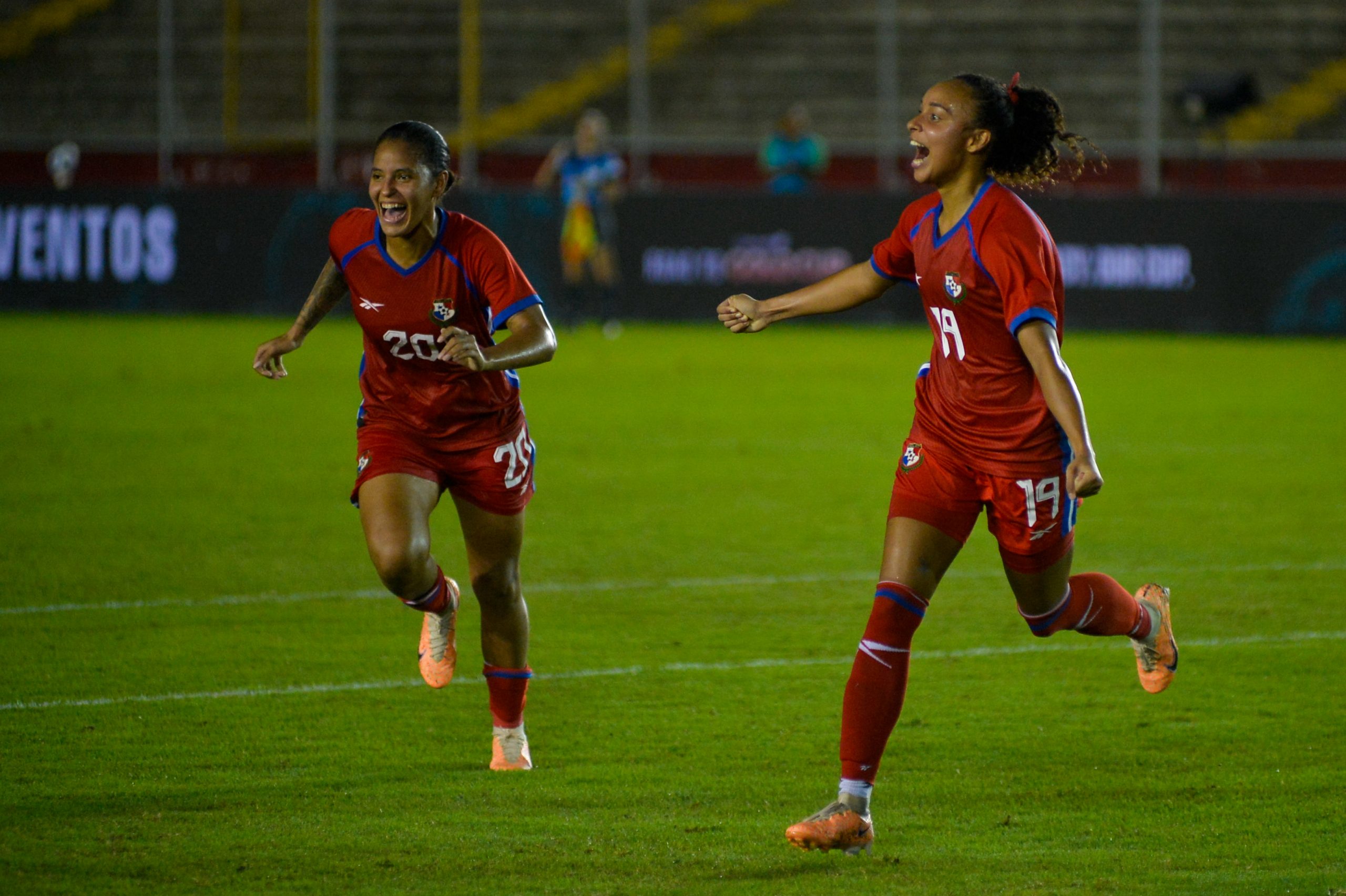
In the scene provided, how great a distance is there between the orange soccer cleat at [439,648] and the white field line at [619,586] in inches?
71.9

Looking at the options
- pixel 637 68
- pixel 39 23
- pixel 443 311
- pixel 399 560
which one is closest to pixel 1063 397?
pixel 443 311

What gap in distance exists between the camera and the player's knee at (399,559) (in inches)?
221

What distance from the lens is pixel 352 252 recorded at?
5859mm

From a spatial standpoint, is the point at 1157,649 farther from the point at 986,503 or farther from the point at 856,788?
→ the point at 856,788

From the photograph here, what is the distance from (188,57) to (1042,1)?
1170 cm

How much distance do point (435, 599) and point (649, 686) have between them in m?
1.06

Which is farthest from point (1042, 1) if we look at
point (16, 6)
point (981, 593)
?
point (981, 593)

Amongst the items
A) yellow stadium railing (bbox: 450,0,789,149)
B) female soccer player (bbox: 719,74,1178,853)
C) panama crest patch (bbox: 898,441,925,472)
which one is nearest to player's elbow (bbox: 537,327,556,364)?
female soccer player (bbox: 719,74,1178,853)

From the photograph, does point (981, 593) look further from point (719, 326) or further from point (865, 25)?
point (865, 25)

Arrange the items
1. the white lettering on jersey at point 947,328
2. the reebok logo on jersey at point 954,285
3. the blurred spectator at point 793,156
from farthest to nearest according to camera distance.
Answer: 1. the blurred spectator at point 793,156
2. the white lettering on jersey at point 947,328
3. the reebok logo on jersey at point 954,285

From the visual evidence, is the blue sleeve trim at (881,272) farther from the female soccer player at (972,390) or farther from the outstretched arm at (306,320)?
the outstretched arm at (306,320)

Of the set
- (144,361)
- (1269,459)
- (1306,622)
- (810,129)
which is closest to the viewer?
(1306,622)

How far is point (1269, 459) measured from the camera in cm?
1255

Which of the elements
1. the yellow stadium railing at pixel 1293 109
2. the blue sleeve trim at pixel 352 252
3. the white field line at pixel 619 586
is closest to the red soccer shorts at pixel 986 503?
the blue sleeve trim at pixel 352 252
